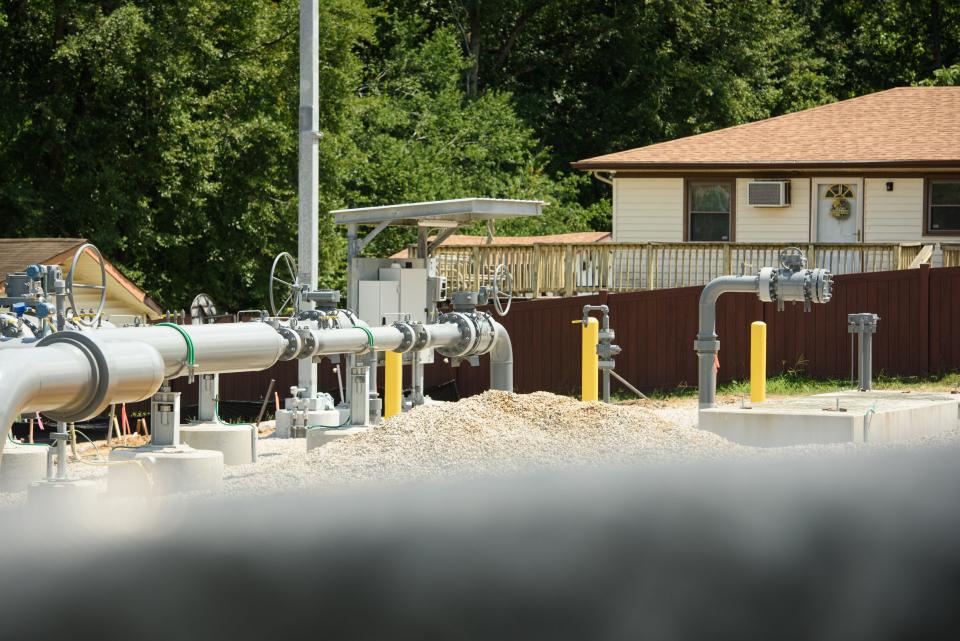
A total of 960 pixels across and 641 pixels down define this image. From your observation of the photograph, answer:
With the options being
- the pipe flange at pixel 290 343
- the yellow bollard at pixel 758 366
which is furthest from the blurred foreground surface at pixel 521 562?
the yellow bollard at pixel 758 366

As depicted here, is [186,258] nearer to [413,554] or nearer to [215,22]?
[215,22]

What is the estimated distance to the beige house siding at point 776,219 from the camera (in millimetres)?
27844

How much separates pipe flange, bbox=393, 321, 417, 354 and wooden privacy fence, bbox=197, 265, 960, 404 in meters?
8.28

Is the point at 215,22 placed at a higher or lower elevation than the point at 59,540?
higher

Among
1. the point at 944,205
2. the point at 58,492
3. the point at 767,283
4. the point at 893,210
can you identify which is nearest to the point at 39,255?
the point at 767,283

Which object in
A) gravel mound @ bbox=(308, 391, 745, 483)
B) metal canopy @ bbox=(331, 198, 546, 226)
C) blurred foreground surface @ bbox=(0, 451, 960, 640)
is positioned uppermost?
metal canopy @ bbox=(331, 198, 546, 226)

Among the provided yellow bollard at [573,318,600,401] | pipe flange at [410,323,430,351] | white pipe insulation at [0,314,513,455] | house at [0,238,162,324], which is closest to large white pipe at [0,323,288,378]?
white pipe insulation at [0,314,513,455]

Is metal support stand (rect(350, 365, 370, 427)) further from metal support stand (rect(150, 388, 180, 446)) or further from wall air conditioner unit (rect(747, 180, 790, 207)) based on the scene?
wall air conditioner unit (rect(747, 180, 790, 207))

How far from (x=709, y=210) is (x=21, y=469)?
2007 centimetres

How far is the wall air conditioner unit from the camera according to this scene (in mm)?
27734

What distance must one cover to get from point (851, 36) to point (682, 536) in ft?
160

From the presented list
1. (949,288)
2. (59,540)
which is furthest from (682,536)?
(949,288)

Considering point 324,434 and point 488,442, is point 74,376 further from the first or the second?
point 324,434

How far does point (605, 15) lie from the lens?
44.6 metres
